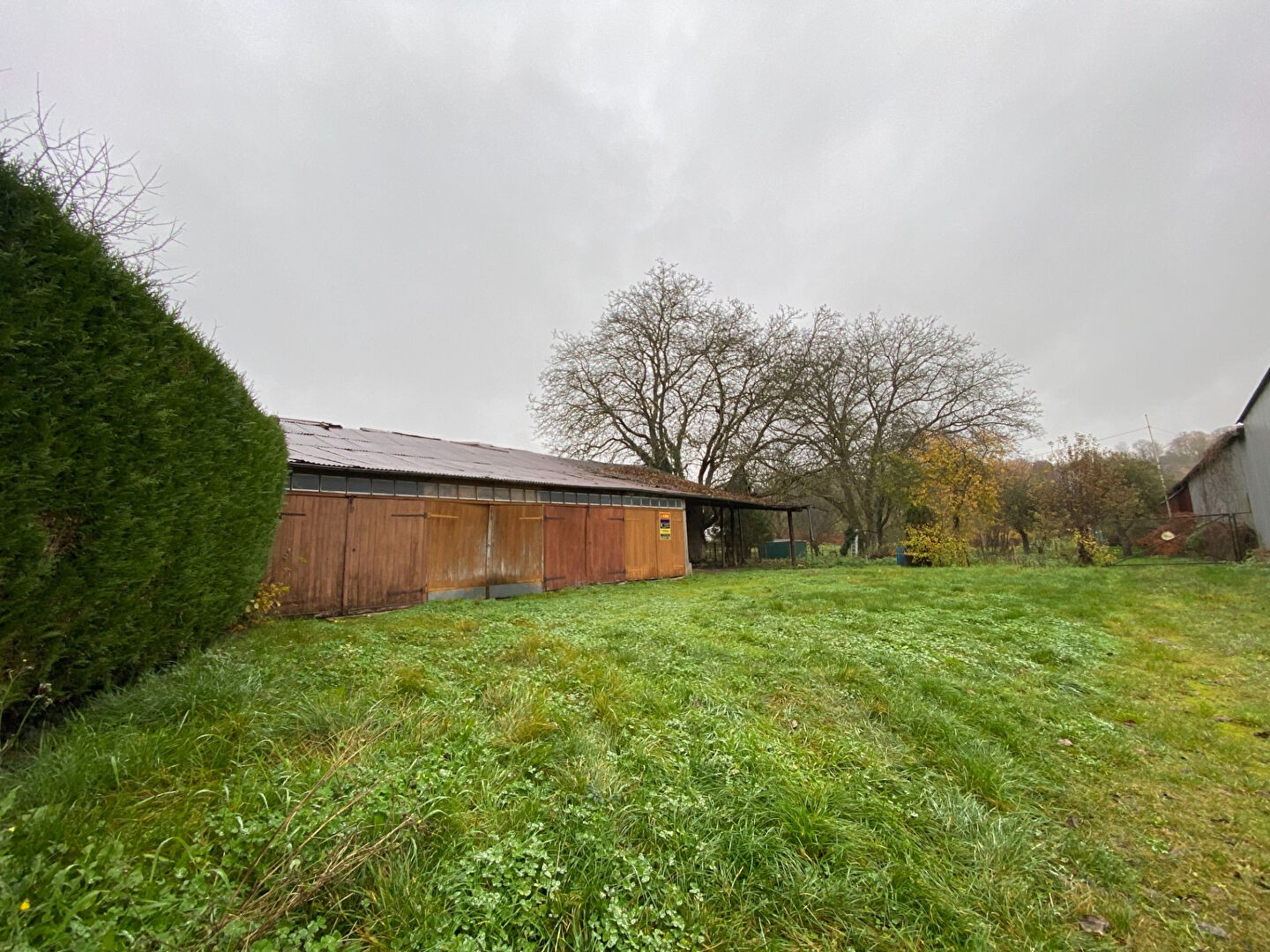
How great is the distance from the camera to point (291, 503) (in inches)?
301

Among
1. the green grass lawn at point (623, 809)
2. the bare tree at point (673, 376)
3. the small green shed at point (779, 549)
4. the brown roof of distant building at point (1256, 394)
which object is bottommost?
the green grass lawn at point (623, 809)

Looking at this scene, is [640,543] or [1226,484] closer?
[640,543]

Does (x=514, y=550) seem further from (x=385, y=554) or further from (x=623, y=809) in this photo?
(x=623, y=809)

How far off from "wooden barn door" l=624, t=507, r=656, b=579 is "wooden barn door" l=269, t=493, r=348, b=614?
7594mm

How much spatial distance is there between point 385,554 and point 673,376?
669 inches

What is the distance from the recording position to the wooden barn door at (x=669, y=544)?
50.1 feet

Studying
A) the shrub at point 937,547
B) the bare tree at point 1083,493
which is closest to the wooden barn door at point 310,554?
the shrub at point 937,547

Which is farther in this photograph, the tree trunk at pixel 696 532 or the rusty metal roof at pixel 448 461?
the tree trunk at pixel 696 532

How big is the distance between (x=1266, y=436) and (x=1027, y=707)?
1695 cm

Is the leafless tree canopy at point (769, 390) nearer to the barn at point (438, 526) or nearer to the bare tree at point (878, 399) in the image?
the bare tree at point (878, 399)

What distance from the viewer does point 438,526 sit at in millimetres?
9742

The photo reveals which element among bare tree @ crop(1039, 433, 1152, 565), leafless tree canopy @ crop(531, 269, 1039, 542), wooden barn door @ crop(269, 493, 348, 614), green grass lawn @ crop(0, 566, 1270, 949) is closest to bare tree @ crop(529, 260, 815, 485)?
leafless tree canopy @ crop(531, 269, 1039, 542)

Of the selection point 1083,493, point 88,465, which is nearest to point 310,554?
point 88,465

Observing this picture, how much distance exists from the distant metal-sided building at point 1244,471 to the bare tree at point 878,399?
245 inches
